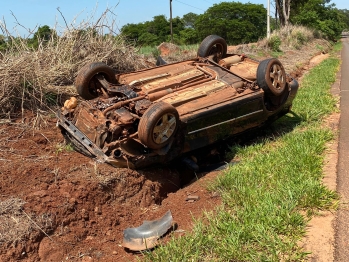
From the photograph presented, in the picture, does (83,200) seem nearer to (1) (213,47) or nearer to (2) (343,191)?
(2) (343,191)

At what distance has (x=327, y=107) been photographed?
770 centimetres

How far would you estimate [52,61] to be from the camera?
762cm

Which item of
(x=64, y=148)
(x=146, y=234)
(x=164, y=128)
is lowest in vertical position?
(x=146, y=234)

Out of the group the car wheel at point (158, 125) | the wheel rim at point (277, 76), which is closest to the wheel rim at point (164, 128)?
the car wheel at point (158, 125)

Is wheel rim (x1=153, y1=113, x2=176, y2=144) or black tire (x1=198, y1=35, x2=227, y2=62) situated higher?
black tire (x1=198, y1=35, x2=227, y2=62)

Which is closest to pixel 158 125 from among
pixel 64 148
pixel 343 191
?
pixel 64 148

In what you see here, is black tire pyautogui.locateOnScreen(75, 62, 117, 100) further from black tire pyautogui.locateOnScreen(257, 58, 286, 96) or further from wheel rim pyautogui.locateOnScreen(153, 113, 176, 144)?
black tire pyautogui.locateOnScreen(257, 58, 286, 96)

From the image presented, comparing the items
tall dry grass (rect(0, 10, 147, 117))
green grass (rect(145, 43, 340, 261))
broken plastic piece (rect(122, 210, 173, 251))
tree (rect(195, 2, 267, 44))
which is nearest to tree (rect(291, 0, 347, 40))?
tree (rect(195, 2, 267, 44))

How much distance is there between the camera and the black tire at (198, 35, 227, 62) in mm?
7031

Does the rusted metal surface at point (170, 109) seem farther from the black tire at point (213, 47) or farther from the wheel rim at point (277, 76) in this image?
the black tire at point (213, 47)

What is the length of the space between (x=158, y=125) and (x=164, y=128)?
0.11 m

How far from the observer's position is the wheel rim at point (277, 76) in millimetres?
6062

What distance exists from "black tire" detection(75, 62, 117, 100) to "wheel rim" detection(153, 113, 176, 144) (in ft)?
5.02

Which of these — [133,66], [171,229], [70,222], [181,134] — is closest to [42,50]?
[133,66]
